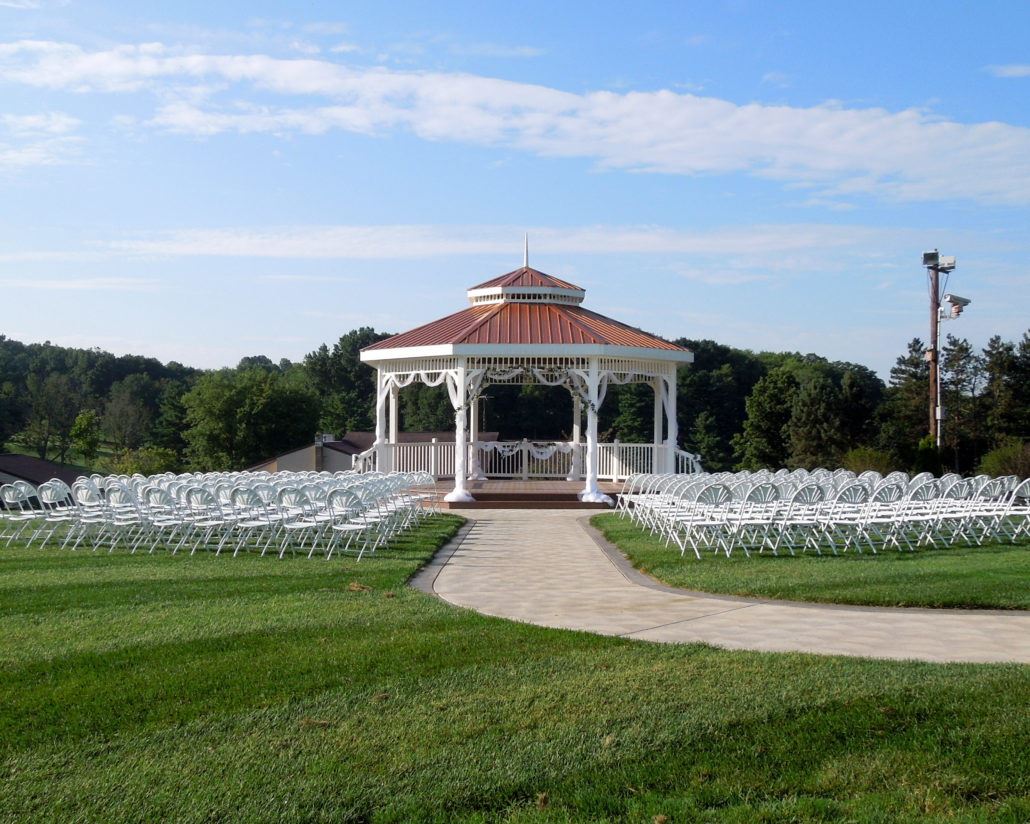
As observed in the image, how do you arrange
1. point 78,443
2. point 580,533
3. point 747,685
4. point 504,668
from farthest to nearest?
1. point 78,443
2. point 580,533
3. point 504,668
4. point 747,685

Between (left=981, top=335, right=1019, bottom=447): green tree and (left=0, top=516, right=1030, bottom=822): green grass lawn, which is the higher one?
(left=981, top=335, right=1019, bottom=447): green tree

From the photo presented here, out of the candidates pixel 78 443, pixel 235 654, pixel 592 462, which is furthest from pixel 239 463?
pixel 235 654

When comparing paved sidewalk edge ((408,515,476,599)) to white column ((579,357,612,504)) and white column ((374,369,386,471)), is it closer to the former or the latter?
white column ((579,357,612,504))

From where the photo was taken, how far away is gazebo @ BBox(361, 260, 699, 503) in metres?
24.4

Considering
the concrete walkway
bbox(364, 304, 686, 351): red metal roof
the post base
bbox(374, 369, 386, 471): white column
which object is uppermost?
bbox(364, 304, 686, 351): red metal roof

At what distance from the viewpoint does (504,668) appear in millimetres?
6941

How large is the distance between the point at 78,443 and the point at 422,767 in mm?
48891

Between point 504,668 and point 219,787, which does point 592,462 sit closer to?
point 504,668

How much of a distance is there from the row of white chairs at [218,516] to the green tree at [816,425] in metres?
29.5

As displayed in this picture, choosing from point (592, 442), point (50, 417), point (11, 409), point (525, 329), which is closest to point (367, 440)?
point (525, 329)

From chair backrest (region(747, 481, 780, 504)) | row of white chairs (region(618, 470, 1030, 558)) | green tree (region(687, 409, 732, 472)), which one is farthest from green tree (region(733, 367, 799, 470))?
chair backrest (region(747, 481, 780, 504))

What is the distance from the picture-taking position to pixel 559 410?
5556 cm

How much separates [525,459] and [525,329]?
14.2 ft

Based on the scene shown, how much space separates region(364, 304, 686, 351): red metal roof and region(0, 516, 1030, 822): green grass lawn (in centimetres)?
1692
